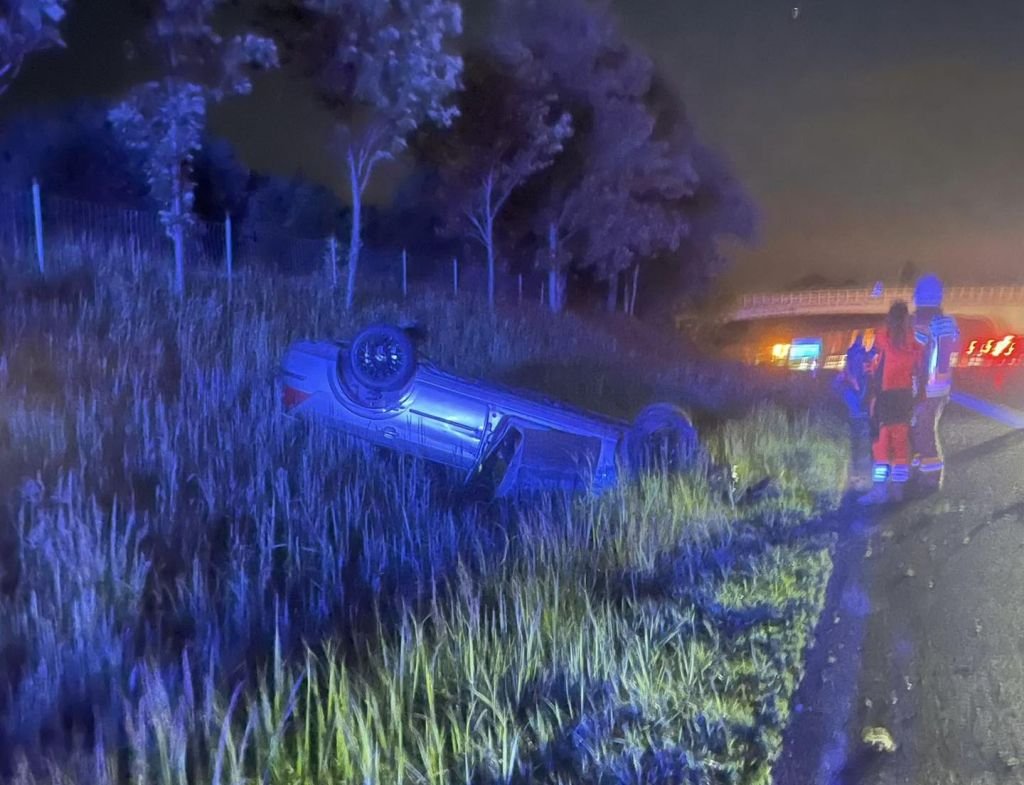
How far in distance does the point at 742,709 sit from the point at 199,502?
11.6 feet

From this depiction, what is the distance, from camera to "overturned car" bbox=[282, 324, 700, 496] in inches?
311

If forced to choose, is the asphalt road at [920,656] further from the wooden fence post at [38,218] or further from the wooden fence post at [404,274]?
the wooden fence post at [404,274]

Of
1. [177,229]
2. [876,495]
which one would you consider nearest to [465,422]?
[876,495]

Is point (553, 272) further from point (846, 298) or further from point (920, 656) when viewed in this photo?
point (920, 656)

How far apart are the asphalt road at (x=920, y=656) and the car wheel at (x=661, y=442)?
4.41 ft

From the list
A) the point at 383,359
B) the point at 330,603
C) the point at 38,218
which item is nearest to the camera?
the point at 330,603

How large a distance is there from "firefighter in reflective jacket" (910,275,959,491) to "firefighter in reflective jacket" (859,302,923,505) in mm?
122

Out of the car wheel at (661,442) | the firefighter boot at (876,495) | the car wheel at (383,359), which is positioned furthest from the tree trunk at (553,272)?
the car wheel at (383,359)

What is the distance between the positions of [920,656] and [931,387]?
15.6ft

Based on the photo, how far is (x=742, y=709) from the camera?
436 cm

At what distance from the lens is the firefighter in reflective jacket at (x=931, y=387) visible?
9.49m

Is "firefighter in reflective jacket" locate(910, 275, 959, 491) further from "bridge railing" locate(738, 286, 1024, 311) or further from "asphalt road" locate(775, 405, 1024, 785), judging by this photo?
"bridge railing" locate(738, 286, 1024, 311)

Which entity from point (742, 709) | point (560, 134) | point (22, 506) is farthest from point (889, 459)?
point (560, 134)

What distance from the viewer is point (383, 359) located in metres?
8.11
